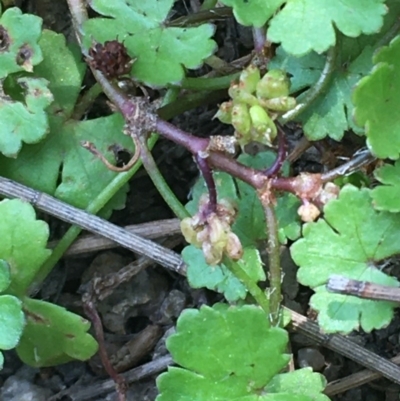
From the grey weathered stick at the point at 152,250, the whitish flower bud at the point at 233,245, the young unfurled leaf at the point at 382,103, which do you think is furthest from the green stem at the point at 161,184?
the young unfurled leaf at the point at 382,103

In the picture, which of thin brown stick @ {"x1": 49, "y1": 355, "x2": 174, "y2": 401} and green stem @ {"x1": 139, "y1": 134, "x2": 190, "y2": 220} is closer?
green stem @ {"x1": 139, "y1": 134, "x2": 190, "y2": 220}

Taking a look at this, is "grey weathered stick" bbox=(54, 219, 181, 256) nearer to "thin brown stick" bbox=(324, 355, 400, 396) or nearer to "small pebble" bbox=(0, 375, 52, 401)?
"small pebble" bbox=(0, 375, 52, 401)

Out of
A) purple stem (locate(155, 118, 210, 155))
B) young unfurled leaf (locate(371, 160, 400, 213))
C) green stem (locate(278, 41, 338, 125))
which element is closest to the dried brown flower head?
purple stem (locate(155, 118, 210, 155))

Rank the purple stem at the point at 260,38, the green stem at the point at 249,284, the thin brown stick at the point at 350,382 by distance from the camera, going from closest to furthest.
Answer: the green stem at the point at 249,284 < the purple stem at the point at 260,38 < the thin brown stick at the point at 350,382

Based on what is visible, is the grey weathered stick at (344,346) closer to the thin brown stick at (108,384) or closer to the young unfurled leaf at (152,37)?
the thin brown stick at (108,384)

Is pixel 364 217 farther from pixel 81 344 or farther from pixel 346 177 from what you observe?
pixel 81 344

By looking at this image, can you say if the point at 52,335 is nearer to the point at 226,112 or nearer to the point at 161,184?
the point at 161,184

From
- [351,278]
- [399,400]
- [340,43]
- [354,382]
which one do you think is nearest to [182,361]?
[351,278]
